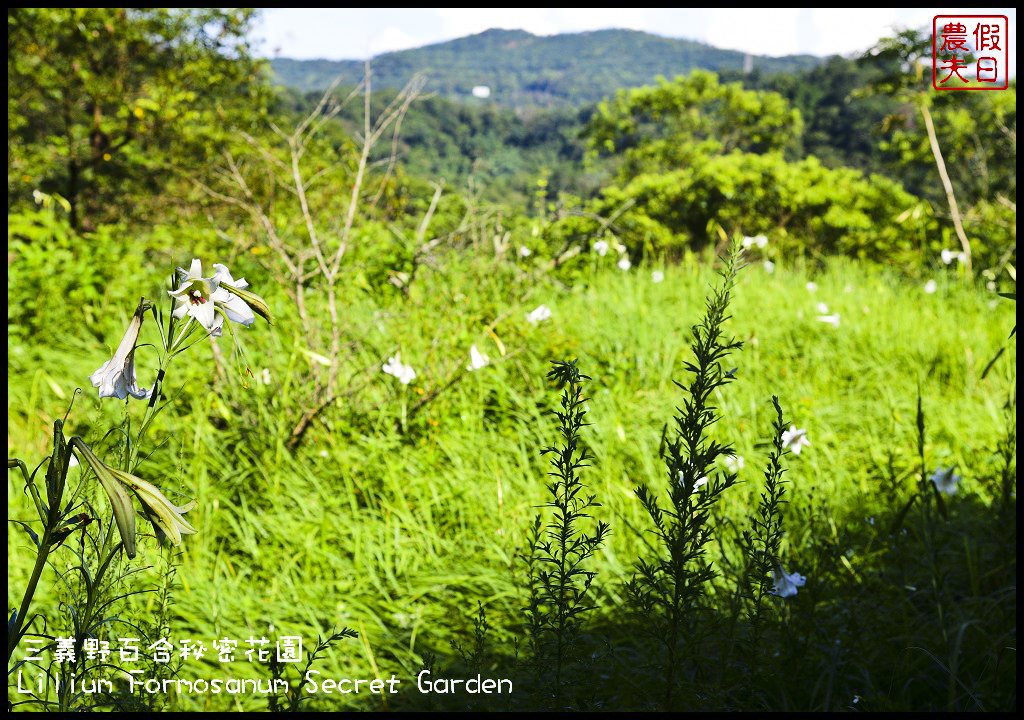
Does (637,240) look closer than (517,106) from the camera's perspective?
Yes

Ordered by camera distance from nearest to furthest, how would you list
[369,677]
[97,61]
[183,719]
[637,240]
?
[183,719], [369,677], [97,61], [637,240]

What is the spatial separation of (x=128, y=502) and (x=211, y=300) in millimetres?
250

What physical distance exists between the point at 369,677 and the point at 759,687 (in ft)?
2.88

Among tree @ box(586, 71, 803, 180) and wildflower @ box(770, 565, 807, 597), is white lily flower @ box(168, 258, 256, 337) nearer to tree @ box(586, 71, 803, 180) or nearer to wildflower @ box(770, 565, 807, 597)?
wildflower @ box(770, 565, 807, 597)

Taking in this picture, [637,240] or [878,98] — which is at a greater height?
[878,98]

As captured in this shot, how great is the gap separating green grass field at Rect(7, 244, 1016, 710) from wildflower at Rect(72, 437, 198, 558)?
0.23 m

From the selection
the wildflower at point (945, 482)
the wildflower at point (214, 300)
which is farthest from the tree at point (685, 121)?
the wildflower at point (214, 300)

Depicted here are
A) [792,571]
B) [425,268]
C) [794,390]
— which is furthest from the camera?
[425,268]

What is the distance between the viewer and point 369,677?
1767 millimetres

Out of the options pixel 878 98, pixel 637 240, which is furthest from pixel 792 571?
pixel 878 98

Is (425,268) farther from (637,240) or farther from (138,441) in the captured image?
(637,240)

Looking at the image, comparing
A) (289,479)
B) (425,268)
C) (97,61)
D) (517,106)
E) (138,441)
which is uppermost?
(517,106)

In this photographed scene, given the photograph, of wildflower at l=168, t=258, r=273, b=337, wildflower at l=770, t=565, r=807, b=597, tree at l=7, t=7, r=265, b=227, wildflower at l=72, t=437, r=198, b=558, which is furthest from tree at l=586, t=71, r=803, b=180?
wildflower at l=72, t=437, r=198, b=558

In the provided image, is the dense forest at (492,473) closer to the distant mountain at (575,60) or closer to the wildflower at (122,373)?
the wildflower at (122,373)
